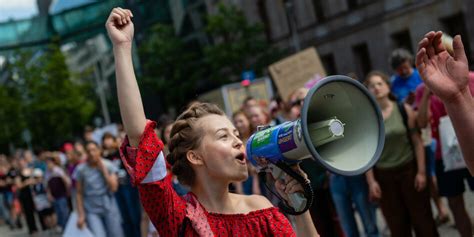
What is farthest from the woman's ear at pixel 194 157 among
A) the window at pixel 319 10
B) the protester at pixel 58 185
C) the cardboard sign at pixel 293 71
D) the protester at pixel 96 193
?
the window at pixel 319 10

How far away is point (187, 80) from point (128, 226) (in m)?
30.0

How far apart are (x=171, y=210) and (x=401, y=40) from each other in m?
26.0

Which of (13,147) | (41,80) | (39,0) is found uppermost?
(39,0)

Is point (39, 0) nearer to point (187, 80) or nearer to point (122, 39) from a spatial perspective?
point (187, 80)

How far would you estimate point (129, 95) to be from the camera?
292 cm

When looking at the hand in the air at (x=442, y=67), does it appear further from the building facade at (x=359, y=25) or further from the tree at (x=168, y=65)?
the tree at (x=168, y=65)

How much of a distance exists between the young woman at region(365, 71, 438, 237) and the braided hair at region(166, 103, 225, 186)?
3151 millimetres

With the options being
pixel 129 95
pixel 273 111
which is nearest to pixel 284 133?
pixel 129 95

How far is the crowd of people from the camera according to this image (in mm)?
2961

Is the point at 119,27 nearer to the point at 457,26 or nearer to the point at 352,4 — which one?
the point at 457,26

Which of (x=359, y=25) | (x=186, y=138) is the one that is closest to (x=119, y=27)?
(x=186, y=138)

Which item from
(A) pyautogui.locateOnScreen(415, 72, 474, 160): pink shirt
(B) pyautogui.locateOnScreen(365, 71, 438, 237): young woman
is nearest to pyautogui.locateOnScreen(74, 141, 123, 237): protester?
(B) pyautogui.locateOnScreen(365, 71, 438, 237): young woman

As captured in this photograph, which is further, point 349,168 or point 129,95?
point 129,95

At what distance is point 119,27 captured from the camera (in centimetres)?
302
